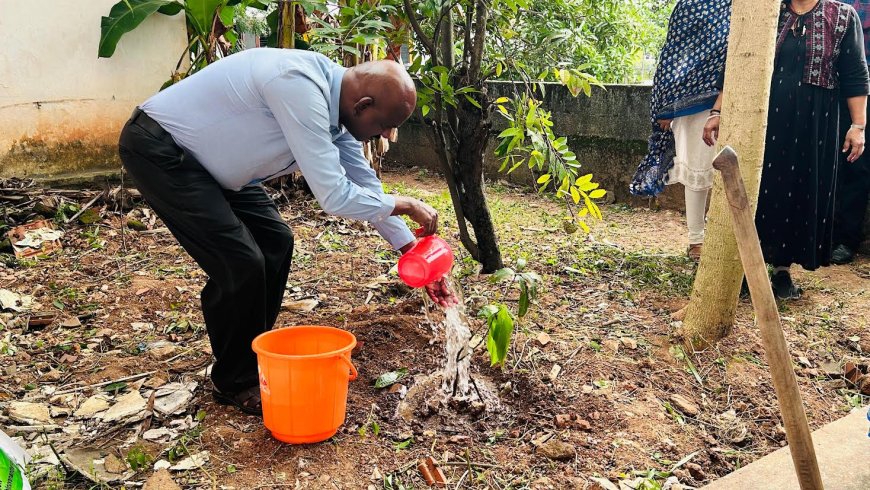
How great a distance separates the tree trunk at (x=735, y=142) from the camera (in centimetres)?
277

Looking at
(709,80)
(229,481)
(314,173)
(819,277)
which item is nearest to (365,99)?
(314,173)

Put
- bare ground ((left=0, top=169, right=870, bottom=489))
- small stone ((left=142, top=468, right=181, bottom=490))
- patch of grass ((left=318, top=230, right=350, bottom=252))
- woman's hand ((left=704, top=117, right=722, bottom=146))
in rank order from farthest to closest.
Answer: patch of grass ((left=318, top=230, right=350, bottom=252)) < woman's hand ((left=704, top=117, right=722, bottom=146)) < bare ground ((left=0, top=169, right=870, bottom=489)) < small stone ((left=142, top=468, right=181, bottom=490))

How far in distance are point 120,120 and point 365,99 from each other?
3.66 metres

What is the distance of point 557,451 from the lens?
2350 mm

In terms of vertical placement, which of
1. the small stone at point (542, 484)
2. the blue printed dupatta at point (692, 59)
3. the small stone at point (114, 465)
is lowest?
the small stone at point (542, 484)

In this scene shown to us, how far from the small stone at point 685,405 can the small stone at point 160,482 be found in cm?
176

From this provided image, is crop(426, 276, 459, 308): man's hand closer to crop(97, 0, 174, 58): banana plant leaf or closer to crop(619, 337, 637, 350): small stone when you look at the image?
crop(619, 337, 637, 350): small stone

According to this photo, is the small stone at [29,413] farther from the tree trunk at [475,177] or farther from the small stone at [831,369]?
the small stone at [831,369]

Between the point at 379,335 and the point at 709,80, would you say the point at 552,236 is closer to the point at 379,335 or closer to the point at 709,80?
the point at 709,80

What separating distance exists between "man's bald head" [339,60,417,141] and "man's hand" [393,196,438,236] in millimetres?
253

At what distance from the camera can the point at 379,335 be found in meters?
3.21

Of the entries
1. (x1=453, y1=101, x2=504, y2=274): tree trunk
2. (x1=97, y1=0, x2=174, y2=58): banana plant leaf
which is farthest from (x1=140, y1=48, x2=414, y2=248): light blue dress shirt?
(x1=97, y1=0, x2=174, y2=58): banana plant leaf

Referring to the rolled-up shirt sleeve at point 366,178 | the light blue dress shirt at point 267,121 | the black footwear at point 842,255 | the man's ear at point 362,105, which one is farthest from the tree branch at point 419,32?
the black footwear at point 842,255

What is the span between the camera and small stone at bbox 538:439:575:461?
7.67 feet
